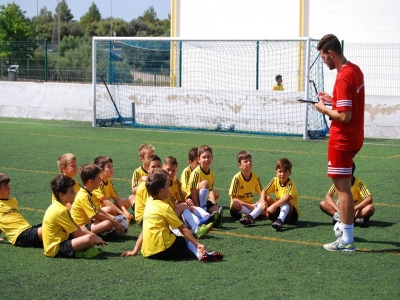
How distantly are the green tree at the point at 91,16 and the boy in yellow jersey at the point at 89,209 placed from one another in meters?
83.4

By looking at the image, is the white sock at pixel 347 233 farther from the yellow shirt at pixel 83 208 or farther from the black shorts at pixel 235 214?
the yellow shirt at pixel 83 208

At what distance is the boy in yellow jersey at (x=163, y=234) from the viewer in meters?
6.37

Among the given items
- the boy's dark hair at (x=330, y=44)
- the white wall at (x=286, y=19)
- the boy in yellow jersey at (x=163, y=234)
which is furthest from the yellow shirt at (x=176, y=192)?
the white wall at (x=286, y=19)

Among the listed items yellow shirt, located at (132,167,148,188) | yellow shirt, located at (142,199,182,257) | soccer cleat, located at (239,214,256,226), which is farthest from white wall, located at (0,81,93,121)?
yellow shirt, located at (142,199,182,257)

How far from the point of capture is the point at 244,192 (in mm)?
8703

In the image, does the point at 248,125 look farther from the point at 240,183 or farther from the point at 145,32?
the point at 145,32

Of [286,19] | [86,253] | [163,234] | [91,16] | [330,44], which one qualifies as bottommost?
[86,253]

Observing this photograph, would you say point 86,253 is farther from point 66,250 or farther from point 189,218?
point 189,218

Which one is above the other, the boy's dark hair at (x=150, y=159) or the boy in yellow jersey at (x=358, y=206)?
the boy's dark hair at (x=150, y=159)

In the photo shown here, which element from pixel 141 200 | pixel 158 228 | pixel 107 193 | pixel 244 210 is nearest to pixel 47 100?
pixel 107 193

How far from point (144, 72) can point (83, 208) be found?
15.2 m

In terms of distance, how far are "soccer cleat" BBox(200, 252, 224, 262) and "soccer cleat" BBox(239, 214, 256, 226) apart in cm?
162

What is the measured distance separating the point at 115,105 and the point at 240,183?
41.5 feet

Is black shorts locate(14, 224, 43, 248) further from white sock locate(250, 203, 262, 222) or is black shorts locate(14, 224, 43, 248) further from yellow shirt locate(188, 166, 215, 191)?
white sock locate(250, 203, 262, 222)
